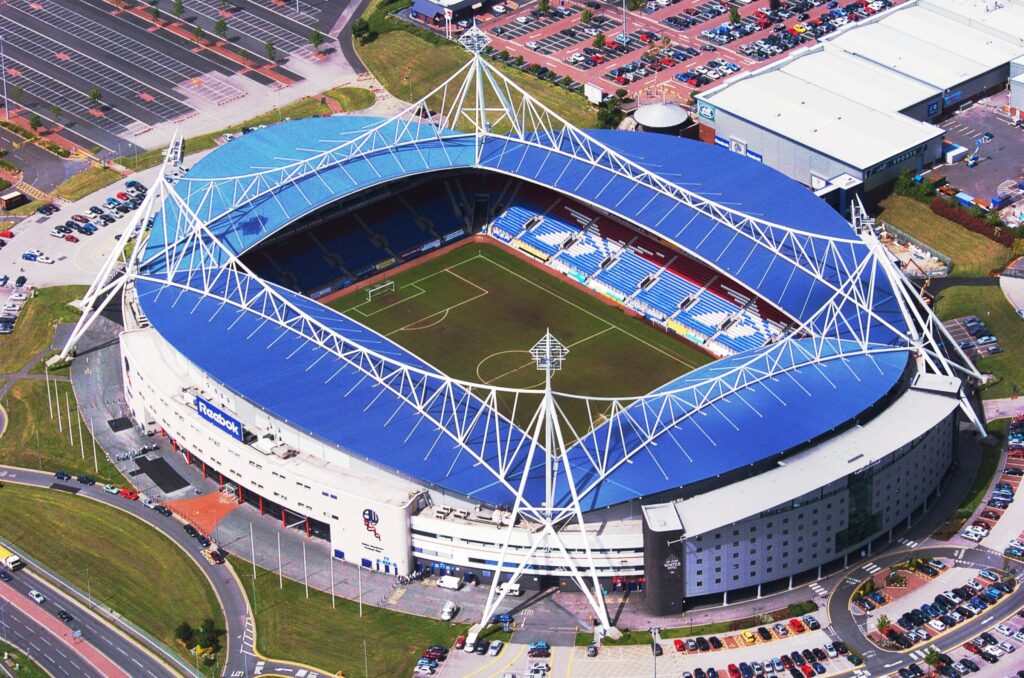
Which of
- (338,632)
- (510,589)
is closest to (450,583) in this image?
(510,589)

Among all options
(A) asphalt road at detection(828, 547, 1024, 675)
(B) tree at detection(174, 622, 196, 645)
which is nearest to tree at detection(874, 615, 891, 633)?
(A) asphalt road at detection(828, 547, 1024, 675)

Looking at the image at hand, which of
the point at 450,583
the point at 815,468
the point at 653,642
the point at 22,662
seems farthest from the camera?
the point at 450,583

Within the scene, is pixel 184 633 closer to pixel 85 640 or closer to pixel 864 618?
pixel 85 640

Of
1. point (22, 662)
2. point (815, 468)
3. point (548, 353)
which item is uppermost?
point (548, 353)

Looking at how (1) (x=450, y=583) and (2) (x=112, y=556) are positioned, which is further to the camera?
(2) (x=112, y=556)

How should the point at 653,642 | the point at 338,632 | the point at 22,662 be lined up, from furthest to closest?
the point at 338,632 → the point at 22,662 → the point at 653,642

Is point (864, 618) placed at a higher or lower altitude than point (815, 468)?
lower
